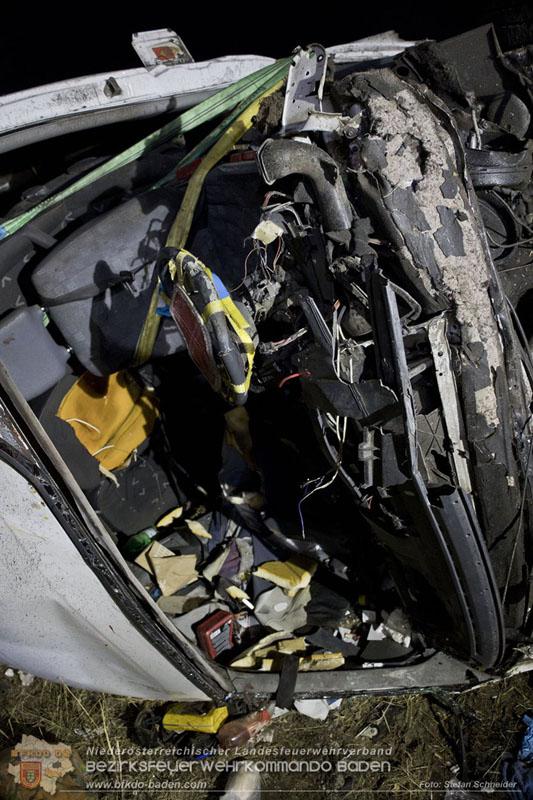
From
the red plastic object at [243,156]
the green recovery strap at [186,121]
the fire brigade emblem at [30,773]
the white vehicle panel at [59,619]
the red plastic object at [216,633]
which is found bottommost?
the fire brigade emblem at [30,773]

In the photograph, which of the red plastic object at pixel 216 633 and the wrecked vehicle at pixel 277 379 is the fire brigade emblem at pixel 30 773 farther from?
the red plastic object at pixel 216 633

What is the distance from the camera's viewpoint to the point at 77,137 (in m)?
3.27

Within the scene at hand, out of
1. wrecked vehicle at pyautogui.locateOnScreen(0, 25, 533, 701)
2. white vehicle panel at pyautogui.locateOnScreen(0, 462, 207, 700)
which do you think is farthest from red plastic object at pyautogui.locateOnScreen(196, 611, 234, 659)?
white vehicle panel at pyautogui.locateOnScreen(0, 462, 207, 700)

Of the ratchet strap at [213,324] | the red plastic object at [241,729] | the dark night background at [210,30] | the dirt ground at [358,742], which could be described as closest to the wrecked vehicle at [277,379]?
the ratchet strap at [213,324]

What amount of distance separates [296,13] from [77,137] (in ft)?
8.65

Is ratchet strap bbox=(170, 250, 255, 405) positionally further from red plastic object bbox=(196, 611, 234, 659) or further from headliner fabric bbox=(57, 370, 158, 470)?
red plastic object bbox=(196, 611, 234, 659)

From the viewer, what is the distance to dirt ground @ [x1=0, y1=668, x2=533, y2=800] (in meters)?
2.96

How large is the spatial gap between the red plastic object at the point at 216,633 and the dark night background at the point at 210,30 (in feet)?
13.4

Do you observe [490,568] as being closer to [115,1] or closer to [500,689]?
[500,689]

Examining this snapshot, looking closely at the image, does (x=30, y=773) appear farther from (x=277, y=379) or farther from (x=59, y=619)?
(x=277, y=379)

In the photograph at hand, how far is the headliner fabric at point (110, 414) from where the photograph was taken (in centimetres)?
297

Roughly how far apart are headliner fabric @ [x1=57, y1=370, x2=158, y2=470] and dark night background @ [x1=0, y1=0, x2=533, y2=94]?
10.0ft

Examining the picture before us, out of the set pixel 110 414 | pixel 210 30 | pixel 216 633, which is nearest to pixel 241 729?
pixel 216 633

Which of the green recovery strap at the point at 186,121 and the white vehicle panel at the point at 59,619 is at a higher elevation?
the green recovery strap at the point at 186,121
